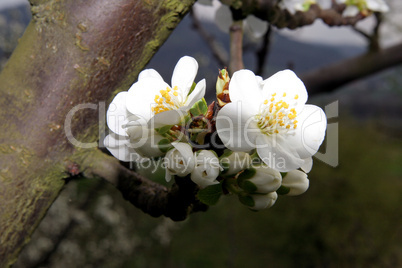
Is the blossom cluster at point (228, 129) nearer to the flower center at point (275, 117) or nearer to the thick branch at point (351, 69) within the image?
the flower center at point (275, 117)

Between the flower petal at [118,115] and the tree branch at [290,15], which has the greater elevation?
the flower petal at [118,115]

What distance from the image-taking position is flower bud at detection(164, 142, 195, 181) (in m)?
0.43

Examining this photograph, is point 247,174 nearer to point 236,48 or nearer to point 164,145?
point 164,145

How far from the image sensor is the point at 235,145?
1.37ft

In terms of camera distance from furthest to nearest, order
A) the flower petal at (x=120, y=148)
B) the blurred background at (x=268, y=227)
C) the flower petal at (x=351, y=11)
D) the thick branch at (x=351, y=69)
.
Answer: the blurred background at (x=268, y=227)
the thick branch at (x=351, y=69)
the flower petal at (x=351, y=11)
the flower petal at (x=120, y=148)

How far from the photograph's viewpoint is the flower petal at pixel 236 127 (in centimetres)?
41

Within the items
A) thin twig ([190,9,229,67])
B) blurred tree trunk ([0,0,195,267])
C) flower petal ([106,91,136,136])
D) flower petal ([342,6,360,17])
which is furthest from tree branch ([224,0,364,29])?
thin twig ([190,9,229,67])

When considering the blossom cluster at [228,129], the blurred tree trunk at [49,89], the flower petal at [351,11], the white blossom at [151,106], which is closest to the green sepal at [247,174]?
the blossom cluster at [228,129]

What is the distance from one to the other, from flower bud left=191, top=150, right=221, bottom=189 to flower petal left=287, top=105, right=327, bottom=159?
0.30 feet

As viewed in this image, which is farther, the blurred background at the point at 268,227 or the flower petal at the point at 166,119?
the blurred background at the point at 268,227

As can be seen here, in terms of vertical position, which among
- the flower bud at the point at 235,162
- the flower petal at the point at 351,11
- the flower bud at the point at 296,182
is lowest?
the flower petal at the point at 351,11

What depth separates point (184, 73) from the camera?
49 centimetres

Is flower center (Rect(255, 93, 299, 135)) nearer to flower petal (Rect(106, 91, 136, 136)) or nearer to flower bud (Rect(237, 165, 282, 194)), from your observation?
flower bud (Rect(237, 165, 282, 194))

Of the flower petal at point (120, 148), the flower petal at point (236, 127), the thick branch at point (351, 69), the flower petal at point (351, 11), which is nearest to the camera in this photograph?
the flower petal at point (236, 127)
